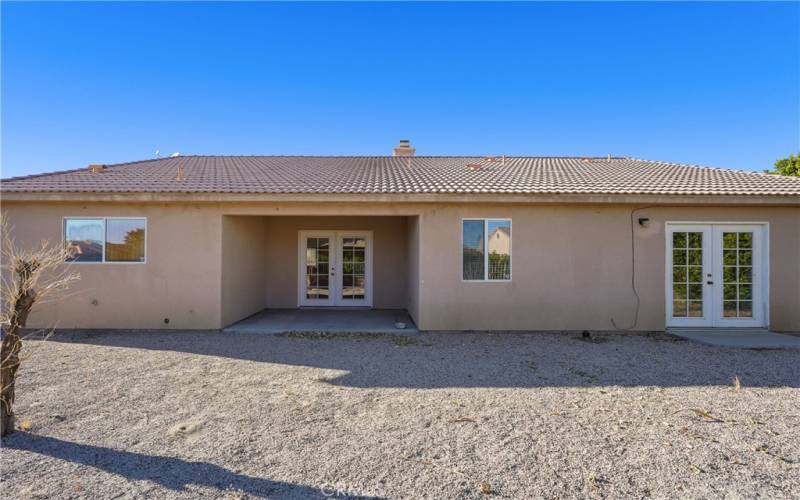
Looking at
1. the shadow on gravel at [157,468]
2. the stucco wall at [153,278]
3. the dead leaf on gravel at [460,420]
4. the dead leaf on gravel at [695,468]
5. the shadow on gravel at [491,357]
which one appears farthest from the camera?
the stucco wall at [153,278]

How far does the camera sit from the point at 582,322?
9.08m

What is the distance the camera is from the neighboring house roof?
28.9 ft

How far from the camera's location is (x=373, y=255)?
42.0ft

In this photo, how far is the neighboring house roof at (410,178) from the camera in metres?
8.80

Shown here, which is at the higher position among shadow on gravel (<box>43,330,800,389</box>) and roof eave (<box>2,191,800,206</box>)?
roof eave (<box>2,191,800,206</box>)

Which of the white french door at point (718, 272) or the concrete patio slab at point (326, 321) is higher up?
the white french door at point (718, 272)

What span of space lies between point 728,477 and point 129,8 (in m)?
14.6

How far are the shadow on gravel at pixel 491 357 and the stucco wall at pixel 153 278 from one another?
0.40m

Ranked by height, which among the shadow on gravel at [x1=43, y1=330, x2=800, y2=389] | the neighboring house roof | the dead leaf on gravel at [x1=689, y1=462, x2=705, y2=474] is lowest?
the shadow on gravel at [x1=43, y1=330, x2=800, y2=389]

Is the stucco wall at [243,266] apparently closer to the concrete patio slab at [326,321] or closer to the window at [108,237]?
the concrete patio slab at [326,321]

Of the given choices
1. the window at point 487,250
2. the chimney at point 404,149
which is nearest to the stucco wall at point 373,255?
the window at point 487,250

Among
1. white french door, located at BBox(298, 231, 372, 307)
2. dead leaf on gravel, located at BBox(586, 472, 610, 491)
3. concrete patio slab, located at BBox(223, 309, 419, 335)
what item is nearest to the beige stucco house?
concrete patio slab, located at BBox(223, 309, 419, 335)

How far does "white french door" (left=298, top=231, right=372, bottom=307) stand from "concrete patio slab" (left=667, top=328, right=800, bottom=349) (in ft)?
27.6

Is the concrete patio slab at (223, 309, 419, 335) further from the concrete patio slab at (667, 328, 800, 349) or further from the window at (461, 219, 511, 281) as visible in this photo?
the concrete patio slab at (667, 328, 800, 349)
